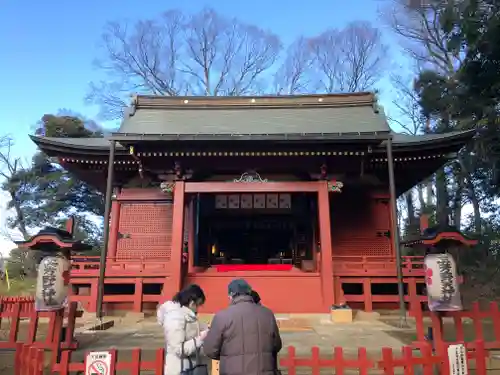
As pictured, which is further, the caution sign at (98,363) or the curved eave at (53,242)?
the curved eave at (53,242)

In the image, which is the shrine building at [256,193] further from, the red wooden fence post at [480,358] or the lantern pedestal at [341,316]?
the red wooden fence post at [480,358]

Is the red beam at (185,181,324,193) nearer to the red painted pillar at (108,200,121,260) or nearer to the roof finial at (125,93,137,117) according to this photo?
the red painted pillar at (108,200,121,260)

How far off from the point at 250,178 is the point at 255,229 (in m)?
4.01

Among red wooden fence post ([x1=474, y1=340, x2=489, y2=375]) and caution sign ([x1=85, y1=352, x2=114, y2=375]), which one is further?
red wooden fence post ([x1=474, y1=340, x2=489, y2=375])

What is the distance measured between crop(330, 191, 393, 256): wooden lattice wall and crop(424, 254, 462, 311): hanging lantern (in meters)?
7.18

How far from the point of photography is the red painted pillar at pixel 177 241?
35.2ft

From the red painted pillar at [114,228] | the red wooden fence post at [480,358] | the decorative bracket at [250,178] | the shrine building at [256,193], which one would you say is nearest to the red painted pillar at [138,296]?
the shrine building at [256,193]

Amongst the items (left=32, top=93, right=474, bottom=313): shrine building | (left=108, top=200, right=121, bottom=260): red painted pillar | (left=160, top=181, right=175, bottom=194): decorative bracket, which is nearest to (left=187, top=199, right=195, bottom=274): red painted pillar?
(left=32, top=93, right=474, bottom=313): shrine building

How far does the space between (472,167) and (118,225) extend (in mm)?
18632

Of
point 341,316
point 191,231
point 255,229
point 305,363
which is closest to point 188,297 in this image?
point 305,363

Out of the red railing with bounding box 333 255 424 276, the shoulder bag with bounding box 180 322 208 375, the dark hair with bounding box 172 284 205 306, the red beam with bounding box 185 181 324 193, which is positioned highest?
the red beam with bounding box 185 181 324 193

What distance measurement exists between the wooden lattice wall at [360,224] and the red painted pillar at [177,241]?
517 cm

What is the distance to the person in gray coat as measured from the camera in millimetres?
2844

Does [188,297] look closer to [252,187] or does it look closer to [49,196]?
[252,187]
